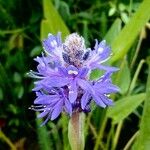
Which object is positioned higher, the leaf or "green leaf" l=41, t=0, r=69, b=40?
"green leaf" l=41, t=0, r=69, b=40

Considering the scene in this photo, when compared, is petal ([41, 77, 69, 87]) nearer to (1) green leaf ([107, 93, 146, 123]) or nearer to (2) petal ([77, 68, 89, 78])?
(2) petal ([77, 68, 89, 78])

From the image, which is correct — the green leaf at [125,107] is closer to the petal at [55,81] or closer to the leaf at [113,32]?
the leaf at [113,32]

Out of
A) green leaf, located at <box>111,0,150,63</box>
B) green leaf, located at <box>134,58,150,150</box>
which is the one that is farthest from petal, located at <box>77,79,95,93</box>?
green leaf, located at <box>111,0,150,63</box>

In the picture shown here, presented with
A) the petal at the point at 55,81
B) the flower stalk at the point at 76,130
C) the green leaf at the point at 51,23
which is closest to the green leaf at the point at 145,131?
the flower stalk at the point at 76,130

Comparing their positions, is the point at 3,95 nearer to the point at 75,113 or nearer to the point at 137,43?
the point at 137,43

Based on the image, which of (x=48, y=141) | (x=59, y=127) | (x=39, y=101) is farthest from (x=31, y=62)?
(x=39, y=101)

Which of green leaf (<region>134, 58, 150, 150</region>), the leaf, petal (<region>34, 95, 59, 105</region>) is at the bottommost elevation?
green leaf (<region>134, 58, 150, 150</region>)

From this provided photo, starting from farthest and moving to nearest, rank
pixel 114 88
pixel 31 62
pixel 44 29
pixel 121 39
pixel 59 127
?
pixel 31 62 → pixel 59 127 → pixel 44 29 → pixel 121 39 → pixel 114 88

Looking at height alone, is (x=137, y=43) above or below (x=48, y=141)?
above
